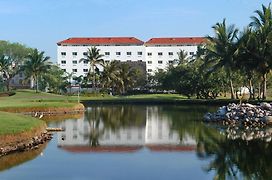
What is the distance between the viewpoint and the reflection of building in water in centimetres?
2930

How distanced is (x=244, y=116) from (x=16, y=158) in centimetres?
2307

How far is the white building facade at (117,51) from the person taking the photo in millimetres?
157250

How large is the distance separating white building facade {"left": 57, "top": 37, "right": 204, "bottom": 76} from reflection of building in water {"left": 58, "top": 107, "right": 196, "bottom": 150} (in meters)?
116

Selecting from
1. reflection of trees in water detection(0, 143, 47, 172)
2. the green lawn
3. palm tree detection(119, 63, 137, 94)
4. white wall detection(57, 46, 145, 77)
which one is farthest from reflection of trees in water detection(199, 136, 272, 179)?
white wall detection(57, 46, 145, 77)

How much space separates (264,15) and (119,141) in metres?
36.6

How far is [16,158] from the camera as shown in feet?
75.4

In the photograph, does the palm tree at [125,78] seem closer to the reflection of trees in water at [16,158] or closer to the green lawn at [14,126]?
the green lawn at [14,126]

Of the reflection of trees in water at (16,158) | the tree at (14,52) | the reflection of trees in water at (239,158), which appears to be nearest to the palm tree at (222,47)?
the reflection of trees in water at (239,158)

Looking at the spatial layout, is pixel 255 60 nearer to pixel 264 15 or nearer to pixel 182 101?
pixel 264 15

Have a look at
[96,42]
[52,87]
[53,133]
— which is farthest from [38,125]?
[96,42]

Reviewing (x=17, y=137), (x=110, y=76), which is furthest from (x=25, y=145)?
(x=110, y=76)

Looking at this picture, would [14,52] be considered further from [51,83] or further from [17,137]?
[17,137]

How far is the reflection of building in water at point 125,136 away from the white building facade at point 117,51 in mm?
116200

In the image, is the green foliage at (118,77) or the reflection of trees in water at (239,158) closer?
the reflection of trees in water at (239,158)
